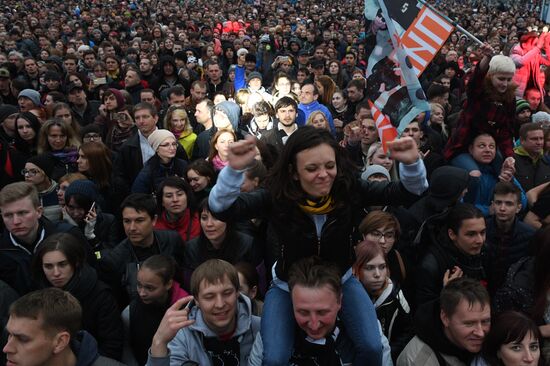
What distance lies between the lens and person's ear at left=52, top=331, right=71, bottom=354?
7.75 feet

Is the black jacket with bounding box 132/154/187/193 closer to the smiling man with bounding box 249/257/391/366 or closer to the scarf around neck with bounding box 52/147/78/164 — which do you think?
the scarf around neck with bounding box 52/147/78/164

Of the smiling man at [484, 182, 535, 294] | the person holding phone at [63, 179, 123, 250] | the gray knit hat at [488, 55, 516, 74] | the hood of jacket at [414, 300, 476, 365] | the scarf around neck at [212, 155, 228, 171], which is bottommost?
the person holding phone at [63, 179, 123, 250]

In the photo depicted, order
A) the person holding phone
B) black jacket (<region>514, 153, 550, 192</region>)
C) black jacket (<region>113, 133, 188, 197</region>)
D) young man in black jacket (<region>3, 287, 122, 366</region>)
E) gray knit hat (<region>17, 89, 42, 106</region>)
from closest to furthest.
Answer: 1. young man in black jacket (<region>3, 287, 122, 366</region>)
2. the person holding phone
3. black jacket (<region>514, 153, 550, 192</region>)
4. black jacket (<region>113, 133, 188, 197</region>)
5. gray knit hat (<region>17, 89, 42, 106</region>)

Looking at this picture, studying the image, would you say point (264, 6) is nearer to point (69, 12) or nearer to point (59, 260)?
point (69, 12)

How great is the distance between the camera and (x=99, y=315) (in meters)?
3.10

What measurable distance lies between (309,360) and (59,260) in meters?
1.69

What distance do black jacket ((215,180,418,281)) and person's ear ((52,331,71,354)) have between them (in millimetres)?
946

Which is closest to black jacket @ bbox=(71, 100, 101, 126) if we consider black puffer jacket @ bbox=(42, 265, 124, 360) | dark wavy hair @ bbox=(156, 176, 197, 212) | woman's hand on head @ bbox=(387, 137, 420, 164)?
dark wavy hair @ bbox=(156, 176, 197, 212)

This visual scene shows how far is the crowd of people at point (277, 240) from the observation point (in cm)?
247

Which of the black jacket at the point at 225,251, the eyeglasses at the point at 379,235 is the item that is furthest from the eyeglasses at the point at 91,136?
the eyeglasses at the point at 379,235

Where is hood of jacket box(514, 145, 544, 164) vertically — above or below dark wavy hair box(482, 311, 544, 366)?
above

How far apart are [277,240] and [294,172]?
1.47 ft

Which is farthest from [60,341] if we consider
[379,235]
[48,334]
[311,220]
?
[379,235]

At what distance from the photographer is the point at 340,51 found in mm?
13945
